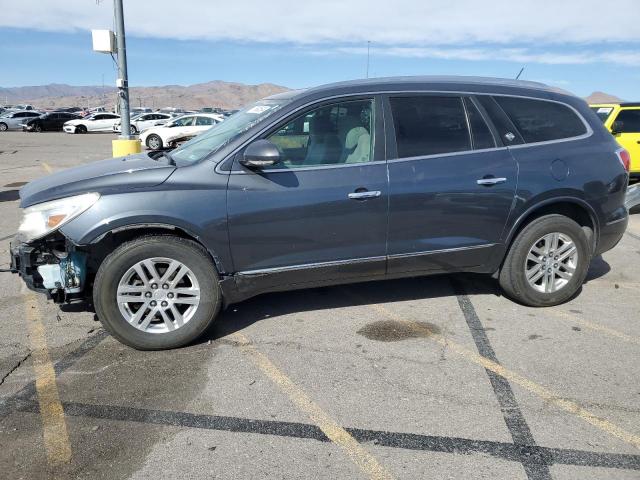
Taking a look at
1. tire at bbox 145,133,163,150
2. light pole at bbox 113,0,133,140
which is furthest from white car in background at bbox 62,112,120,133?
light pole at bbox 113,0,133,140

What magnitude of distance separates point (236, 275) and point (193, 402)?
1028 mm

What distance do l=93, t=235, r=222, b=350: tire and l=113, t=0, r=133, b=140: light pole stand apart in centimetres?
861

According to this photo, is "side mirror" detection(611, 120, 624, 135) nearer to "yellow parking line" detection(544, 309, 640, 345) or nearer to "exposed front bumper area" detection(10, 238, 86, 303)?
"yellow parking line" detection(544, 309, 640, 345)

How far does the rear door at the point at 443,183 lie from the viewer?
4.17m

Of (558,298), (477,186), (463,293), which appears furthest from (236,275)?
(558,298)

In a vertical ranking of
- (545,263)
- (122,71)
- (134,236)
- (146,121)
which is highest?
(122,71)

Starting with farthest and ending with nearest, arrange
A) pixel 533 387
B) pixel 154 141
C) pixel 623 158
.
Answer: pixel 154 141 → pixel 623 158 → pixel 533 387

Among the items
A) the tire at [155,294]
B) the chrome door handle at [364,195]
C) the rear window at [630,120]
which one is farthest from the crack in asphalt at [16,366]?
the rear window at [630,120]

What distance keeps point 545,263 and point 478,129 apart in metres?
1.31

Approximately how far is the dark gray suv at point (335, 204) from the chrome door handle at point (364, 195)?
2cm

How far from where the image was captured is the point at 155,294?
12.6 ft

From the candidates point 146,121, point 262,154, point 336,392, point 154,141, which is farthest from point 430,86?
point 146,121

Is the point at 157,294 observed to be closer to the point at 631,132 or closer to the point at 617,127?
the point at 617,127

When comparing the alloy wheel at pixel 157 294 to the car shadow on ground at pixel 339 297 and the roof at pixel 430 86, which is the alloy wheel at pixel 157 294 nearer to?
the car shadow on ground at pixel 339 297
